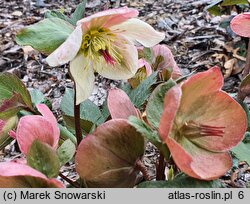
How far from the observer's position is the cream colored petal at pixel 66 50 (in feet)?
2.23

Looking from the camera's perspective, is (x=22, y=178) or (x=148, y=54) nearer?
(x=22, y=178)

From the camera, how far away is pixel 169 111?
570 mm

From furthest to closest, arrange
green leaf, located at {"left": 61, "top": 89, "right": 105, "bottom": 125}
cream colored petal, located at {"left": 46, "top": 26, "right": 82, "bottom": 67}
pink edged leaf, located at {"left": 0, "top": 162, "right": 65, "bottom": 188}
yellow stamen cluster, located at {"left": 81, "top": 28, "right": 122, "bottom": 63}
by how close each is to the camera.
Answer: green leaf, located at {"left": 61, "top": 89, "right": 105, "bottom": 125}
yellow stamen cluster, located at {"left": 81, "top": 28, "right": 122, "bottom": 63}
cream colored petal, located at {"left": 46, "top": 26, "right": 82, "bottom": 67}
pink edged leaf, located at {"left": 0, "top": 162, "right": 65, "bottom": 188}

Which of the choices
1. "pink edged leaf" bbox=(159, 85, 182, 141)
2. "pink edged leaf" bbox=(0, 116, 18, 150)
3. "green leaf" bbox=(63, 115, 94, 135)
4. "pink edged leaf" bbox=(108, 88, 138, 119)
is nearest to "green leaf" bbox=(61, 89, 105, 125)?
"green leaf" bbox=(63, 115, 94, 135)

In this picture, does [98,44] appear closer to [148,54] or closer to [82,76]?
[82,76]

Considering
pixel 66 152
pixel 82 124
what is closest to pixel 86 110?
pixel 82 124

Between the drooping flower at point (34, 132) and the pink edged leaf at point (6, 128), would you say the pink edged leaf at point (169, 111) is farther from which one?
the pink edged leaf at point (6, 128)

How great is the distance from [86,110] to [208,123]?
35 centimetres

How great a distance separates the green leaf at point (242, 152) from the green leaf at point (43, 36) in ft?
0.82

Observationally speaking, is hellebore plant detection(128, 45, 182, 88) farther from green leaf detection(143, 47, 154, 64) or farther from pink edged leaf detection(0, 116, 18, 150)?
pink edged leaf detection(0, 116, 18, 150)

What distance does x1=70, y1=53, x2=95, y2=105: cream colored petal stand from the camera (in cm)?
77

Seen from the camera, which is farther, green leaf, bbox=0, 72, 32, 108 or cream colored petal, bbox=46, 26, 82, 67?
green leaf, bbox=0, 72, 32, 108

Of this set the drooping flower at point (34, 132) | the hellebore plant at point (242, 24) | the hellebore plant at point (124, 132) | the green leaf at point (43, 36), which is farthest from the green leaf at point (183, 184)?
the hellebore plant at point (242, 24)
